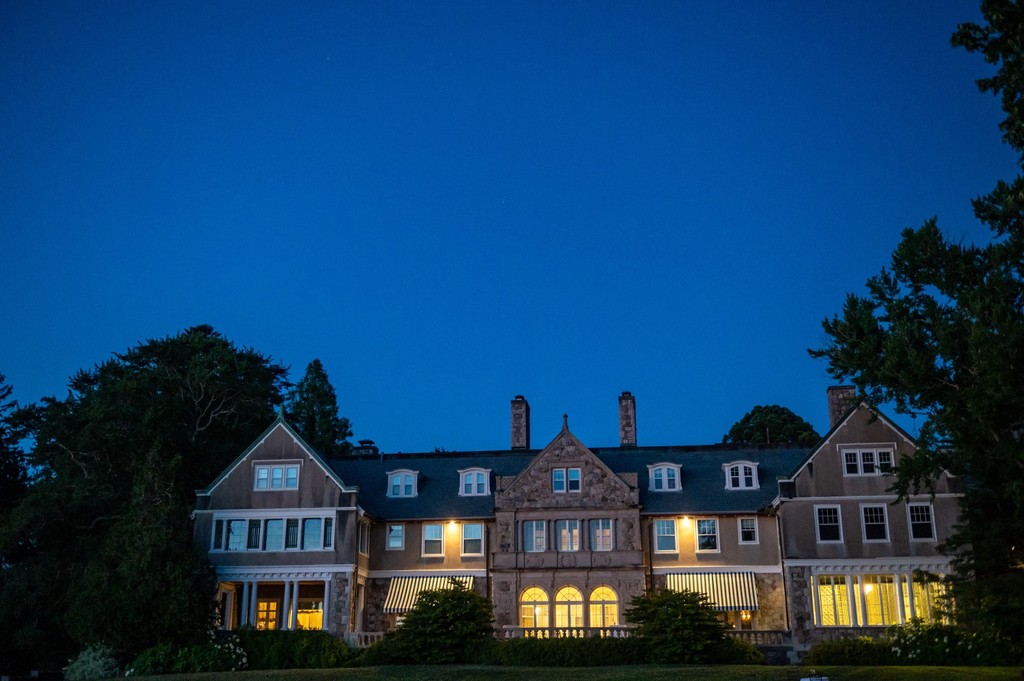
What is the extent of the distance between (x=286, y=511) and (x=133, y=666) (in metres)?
10.9

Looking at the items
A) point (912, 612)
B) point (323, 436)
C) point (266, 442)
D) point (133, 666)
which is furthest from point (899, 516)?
point (323, 436)

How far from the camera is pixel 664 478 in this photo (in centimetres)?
5044

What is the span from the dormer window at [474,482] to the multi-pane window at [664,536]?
9054 mm

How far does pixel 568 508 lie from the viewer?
158 ft

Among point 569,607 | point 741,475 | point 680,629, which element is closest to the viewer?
point 680,629

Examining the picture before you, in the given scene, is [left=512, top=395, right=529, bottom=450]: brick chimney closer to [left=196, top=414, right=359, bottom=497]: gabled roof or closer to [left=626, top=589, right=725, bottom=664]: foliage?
[left=196, top=414, right=359, bottom=497]: gabled roof

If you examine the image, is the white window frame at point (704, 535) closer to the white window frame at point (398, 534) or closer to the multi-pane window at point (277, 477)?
the white window frame at point (398, 534)

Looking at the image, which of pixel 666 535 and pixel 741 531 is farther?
pixel 666 535

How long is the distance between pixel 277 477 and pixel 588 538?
15848mm

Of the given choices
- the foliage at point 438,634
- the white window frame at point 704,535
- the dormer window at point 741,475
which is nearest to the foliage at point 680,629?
the foliage at point 438,634

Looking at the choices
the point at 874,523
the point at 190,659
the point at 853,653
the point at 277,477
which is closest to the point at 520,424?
the point at 277,477

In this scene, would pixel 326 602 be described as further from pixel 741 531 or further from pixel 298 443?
pixel 741 531

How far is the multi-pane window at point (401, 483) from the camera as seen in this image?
5222cm

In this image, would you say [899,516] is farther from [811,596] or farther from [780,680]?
[780,680]
